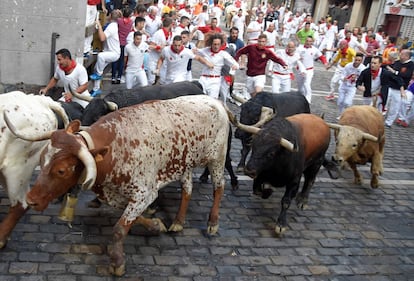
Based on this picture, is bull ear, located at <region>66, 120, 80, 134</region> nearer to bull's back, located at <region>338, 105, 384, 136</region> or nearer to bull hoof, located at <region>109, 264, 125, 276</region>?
bull hoof, located at <region>109, 264, 125, 276</region>

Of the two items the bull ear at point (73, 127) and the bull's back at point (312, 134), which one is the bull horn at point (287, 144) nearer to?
the bull's back at point (312, 134)

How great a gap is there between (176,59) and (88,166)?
6626mm

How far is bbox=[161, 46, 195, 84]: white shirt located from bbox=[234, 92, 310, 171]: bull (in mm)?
2775

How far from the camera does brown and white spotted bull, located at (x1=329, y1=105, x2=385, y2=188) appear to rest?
7316mm

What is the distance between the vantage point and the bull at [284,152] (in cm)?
555

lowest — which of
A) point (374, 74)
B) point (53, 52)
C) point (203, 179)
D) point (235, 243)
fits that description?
point (235, 243)

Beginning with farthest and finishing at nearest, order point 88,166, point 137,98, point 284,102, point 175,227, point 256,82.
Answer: point 256,82 < point 284,102 < point 137,98 < point 175,227 < point 88,166

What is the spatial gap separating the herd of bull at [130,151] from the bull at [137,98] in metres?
0.02

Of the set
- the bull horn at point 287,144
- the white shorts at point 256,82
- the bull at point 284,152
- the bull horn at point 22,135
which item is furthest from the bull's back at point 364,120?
the bull horn at point 22,135

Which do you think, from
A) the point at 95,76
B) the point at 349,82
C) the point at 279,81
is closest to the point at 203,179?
the point at 95,76

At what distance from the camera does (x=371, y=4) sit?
104ft

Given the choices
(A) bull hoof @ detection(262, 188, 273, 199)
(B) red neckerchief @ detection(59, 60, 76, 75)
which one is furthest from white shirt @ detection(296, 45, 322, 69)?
(B) red neckerchief @ detection(59, 60, 76, 75)

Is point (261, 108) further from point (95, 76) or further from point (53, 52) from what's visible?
point (95, 76)

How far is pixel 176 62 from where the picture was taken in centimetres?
1029
